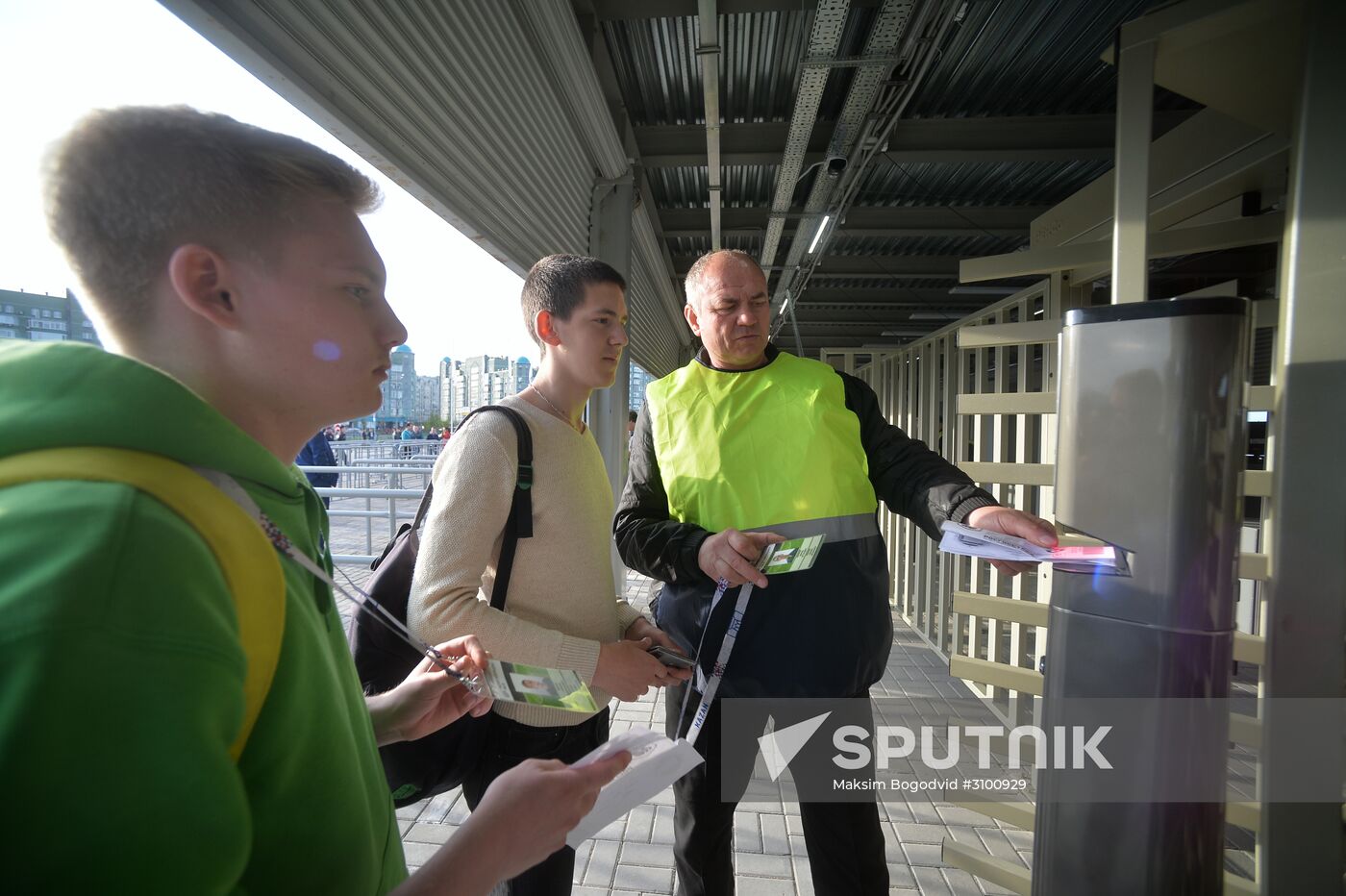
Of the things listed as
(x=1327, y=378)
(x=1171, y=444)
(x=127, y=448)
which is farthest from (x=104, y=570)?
(x=1327, y=378)

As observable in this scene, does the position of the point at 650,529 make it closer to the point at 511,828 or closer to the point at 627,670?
the point at 627,670

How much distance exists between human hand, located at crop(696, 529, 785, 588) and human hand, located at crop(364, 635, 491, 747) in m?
0.72

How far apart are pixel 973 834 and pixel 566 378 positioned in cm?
292

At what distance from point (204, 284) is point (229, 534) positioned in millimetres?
305

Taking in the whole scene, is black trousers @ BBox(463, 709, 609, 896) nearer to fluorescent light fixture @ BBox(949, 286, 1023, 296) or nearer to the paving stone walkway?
the paving stone walkway

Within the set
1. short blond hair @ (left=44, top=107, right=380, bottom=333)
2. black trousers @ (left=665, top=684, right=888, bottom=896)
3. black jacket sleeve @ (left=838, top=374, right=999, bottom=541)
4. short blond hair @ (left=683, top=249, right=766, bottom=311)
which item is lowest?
black trousers @ (left=665, top=684, right=888, bottom=896)

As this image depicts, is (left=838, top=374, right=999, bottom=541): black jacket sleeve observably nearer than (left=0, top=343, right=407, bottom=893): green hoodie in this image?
No

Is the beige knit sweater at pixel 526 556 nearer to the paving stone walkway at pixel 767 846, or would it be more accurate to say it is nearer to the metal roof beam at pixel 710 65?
the paving stone walkway at pixel 767 846

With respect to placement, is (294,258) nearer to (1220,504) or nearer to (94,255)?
(94,255)

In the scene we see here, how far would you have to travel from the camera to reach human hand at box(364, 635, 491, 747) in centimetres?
115

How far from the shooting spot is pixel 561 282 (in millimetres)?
1858

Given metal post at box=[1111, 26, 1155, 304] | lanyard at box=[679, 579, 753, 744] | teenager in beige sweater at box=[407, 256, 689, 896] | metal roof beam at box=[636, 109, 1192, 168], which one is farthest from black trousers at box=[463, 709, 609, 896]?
metal roof beam at box=[636, 109, 1192, 168]

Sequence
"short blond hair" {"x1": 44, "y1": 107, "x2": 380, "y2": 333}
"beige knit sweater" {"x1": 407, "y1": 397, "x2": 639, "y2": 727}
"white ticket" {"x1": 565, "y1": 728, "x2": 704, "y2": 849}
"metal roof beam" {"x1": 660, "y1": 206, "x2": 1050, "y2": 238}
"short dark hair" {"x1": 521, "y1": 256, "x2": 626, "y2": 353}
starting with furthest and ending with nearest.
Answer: "metal roof beam" {"x1": 660, "y1": 206, "x2": 1050, "y2": 238}, "short dark hair" {"x1": 521, "y1": 256, "x2": 626, "y2": 353}, "beige knit sweater" {"x1": 407, "y1": 397, "x2": 639, "y2": 727}, "white ticket" {"x1": 565, "y1": 728, "x2": 704, "y2": 849}, "short blond hair" {"x1": 44, "y1": 107, "x2": 380, "y2": 333}

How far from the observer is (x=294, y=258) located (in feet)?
2.55
